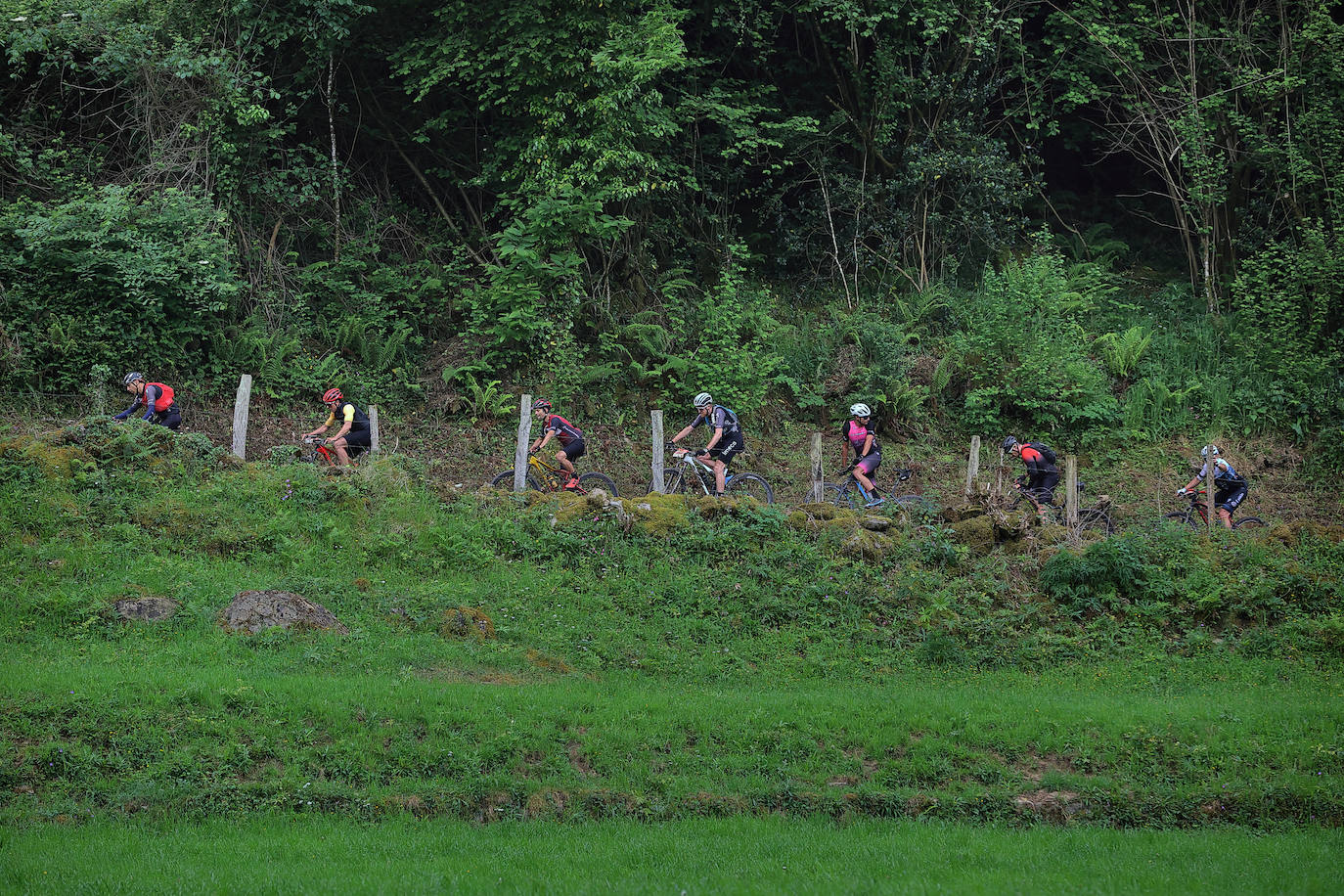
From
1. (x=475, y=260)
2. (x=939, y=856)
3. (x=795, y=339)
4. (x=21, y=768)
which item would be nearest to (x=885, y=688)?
(x=939, y=856)

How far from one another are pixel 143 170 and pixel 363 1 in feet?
19.4

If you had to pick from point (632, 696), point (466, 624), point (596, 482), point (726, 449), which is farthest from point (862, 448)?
point (632, 696)

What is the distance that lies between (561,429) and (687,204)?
37.6 ft

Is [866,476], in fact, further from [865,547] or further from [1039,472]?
[1039,472]

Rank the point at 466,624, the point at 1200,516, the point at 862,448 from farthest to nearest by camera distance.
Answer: the point at 1200,516 → the point at 862,448 → the point at 466,624

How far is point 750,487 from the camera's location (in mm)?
19500

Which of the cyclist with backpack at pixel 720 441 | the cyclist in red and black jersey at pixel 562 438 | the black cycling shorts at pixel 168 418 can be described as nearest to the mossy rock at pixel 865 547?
the cyclist with backpack at pixel 720 441

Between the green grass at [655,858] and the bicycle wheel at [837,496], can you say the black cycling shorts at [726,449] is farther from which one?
the green grass at [655,858]

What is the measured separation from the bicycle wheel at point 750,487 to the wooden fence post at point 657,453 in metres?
1.21

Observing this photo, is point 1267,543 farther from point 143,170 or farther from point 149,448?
point 143,170

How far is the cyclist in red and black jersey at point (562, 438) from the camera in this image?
18375 millimetres

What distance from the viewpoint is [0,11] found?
2247 centimetres

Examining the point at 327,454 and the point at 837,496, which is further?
the point at 837,496

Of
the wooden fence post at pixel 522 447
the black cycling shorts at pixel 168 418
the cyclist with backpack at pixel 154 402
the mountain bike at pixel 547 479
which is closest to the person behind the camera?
the cyclist with backpack at pixel 154 402
